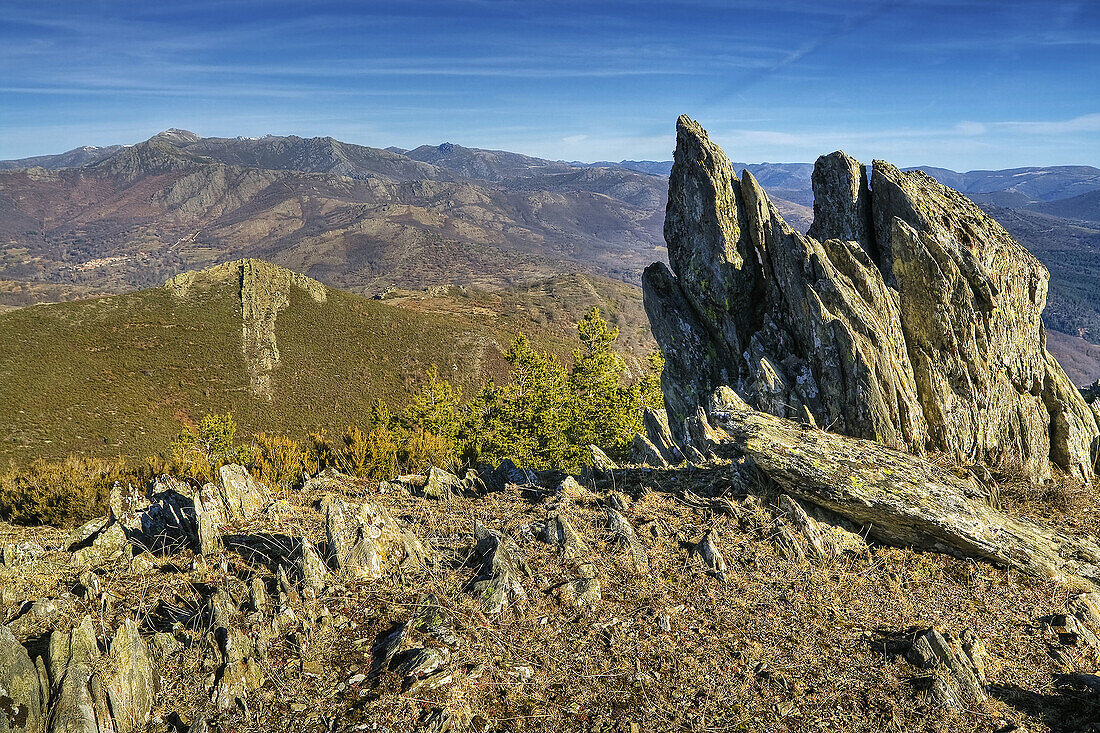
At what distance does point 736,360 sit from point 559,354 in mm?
88505

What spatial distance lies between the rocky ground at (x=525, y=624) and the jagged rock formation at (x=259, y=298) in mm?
85305

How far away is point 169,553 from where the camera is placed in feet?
33.6

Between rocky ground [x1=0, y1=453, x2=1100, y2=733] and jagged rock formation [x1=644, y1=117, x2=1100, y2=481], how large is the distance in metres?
4.93

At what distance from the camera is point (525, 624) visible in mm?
8734

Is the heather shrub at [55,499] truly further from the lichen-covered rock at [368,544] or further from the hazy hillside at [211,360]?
the hazy hillside at [211,360]

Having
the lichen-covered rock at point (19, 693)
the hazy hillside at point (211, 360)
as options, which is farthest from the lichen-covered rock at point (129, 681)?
the hazy hillside at point (211, 360)

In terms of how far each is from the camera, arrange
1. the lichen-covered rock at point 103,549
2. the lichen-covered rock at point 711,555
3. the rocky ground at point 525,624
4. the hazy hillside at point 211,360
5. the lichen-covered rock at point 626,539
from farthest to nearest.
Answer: the hazy hillside at point 211,360 → the lichen-covered rock at point 626,539 → the lichen-covered rock at point 711,555 → the lichen-covered rock at point 103,549 → the rocky ground at point 525,624

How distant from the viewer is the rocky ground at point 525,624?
279 inches

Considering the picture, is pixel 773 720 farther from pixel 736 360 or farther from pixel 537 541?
pixel 736 360

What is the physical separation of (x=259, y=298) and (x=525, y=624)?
360 feet

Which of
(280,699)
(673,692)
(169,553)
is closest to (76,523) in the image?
(169,553)

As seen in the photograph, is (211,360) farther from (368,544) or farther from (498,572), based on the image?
(498,572)

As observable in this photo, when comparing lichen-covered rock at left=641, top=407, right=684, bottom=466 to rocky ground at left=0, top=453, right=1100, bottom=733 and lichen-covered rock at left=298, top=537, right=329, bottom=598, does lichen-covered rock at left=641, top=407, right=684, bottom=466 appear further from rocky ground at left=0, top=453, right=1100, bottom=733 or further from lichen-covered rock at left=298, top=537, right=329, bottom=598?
lichen-covered rock at left=298, top=537, right=329, bottom=598

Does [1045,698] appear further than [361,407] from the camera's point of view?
No
